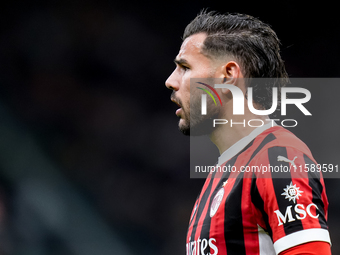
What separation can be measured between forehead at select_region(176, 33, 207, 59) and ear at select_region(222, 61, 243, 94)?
115mm

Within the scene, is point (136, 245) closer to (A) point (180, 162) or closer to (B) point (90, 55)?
(A) point (180, 162)

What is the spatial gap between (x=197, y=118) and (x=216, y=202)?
1.11 ft

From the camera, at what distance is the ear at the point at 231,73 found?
1.21m

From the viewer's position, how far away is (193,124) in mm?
1277

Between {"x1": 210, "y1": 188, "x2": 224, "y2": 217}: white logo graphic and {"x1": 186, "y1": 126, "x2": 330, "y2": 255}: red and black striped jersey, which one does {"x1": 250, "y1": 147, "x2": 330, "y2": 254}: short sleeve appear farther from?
{"x1": 210, "y1": 188, "x2": 224, "y2": 217}: white logo graphic

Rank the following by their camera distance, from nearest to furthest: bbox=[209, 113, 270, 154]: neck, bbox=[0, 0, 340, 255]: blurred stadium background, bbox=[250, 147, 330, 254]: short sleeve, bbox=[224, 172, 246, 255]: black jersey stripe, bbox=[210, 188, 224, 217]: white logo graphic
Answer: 1. bbox=[250, 147, 330, 254]: short sleeve
2. bbox=[224, 172, 246, 255]: black jersey stripe
3. bbox=[210, 188, 224, 217]: white logo graphic
4. bbox=[209, 113, 270, 154]: neck
5. bbox=[0, 0, 340, 255]: blurred stadium background

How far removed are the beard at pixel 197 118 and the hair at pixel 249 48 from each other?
0.16m

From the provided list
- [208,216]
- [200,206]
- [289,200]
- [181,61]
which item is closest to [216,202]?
[208,216]

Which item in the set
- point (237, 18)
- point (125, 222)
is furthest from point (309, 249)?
point (125, 222)

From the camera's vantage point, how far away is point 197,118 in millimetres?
1262

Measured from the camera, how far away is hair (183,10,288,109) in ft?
4.09

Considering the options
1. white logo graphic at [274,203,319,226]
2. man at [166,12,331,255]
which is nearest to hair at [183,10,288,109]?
man at [166,12,331,255]

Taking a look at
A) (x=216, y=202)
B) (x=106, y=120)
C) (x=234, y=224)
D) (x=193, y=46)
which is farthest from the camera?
(x=106, y=120)

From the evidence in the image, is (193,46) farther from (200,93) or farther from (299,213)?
(299,213)
